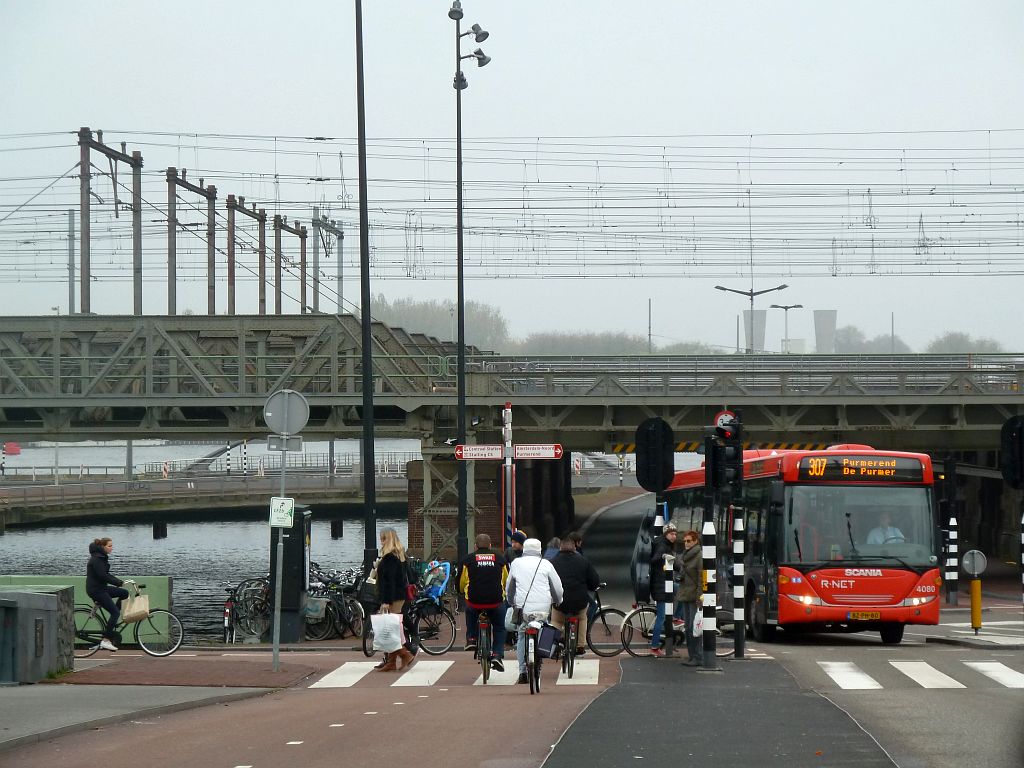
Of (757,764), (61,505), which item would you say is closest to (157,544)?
(61,505)

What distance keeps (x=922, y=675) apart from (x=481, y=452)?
1136cm

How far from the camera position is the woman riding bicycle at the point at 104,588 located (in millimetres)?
18766

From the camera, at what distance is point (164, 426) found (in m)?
38.3

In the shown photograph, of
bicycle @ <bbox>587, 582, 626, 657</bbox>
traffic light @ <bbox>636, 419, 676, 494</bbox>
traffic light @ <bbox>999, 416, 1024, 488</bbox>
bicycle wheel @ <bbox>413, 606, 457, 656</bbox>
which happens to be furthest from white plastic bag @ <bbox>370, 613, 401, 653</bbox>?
traffic light @ <bbox>999, 416, 1024, 488</bbox>

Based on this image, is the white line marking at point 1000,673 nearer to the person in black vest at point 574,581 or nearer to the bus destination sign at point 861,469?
the bus destination sign at point 861,469

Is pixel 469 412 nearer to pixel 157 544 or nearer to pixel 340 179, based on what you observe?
pixel 340 179

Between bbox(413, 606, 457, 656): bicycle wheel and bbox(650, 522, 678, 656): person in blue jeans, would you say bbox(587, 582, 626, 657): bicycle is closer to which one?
bbox(650, 522, 678, 656): person in blue jeans

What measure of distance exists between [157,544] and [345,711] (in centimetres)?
5909

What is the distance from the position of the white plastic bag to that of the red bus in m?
5.97

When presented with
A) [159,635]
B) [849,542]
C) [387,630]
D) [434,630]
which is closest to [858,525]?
[849,542]

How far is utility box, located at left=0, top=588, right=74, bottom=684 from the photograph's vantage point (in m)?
14.3

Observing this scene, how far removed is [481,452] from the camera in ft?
82.8

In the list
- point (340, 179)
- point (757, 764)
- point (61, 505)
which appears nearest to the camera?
point (757, 764)

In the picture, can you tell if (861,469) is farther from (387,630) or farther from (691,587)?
(387,630)
